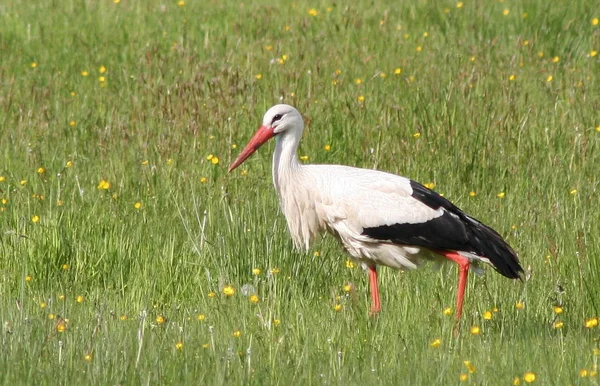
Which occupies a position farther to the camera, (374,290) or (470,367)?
(374,290)

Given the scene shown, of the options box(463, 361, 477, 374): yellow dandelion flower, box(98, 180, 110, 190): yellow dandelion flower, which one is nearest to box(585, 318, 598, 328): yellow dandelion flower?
box(463, 361, 477, 374): yellow dandelion flower

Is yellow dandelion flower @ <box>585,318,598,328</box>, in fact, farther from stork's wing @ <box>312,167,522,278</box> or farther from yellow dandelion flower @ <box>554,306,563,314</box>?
stork's wing @ <box>312,167,522,278</box>

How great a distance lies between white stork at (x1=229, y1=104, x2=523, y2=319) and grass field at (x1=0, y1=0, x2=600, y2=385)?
5.6 inches

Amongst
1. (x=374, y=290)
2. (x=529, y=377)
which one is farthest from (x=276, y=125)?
(x=529, y=377)

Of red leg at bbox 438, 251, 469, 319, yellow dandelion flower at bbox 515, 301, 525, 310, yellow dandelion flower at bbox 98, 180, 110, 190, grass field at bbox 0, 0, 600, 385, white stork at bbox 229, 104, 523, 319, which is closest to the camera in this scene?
grass field at bbox 0, 0, 600, 385

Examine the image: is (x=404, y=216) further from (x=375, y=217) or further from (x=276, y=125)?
(x=276, y=125)

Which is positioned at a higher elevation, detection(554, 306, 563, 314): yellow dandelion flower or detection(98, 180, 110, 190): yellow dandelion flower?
detection(554, 306, 563, 314): yellow dandelion flower

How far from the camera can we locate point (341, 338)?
183 inches

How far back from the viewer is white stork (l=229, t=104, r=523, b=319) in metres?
5.50

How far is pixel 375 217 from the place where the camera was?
559cm

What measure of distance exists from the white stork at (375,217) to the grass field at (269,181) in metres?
→ 0.14

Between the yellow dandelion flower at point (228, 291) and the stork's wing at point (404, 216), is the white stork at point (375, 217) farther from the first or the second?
the yellow dandelion flower at point (228, 291)

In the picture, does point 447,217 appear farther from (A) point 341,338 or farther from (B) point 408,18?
(B) point 408,18

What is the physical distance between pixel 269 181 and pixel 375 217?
1.70 m
